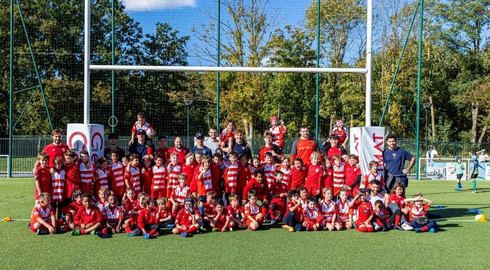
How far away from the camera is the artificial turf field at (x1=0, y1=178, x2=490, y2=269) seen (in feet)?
16.2

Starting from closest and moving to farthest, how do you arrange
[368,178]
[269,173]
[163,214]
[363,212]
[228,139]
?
1. [163,214]
2. [363,212]
3. [368,178]
4. [269,173]
5. [228,139]

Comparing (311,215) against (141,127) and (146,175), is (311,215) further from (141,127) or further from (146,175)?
(141,127)

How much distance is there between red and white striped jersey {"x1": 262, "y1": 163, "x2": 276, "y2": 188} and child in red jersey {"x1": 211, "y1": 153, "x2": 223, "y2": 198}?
0.81 meters

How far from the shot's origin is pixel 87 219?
262 inches

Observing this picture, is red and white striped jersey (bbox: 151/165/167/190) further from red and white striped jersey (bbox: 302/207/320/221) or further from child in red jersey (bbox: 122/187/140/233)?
red and white striped jersey (bbox: 302/207/320/221)

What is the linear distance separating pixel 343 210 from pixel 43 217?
4.58 metres

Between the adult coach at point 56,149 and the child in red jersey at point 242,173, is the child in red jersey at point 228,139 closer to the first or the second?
the child in red jersey at point 242,173

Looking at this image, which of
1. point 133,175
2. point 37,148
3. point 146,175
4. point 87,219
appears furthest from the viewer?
point 37,148

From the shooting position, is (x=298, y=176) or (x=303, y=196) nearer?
(x=303, y=196)

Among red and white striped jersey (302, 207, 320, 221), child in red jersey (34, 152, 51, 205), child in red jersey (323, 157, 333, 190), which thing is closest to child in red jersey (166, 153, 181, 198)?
child in red jersey (34, 152, 51, 205)

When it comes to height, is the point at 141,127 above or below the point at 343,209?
above

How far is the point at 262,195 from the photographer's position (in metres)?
7.64


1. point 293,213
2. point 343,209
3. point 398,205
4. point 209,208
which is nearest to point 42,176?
point 209,208

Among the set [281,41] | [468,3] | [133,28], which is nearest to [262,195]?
[281,41]
